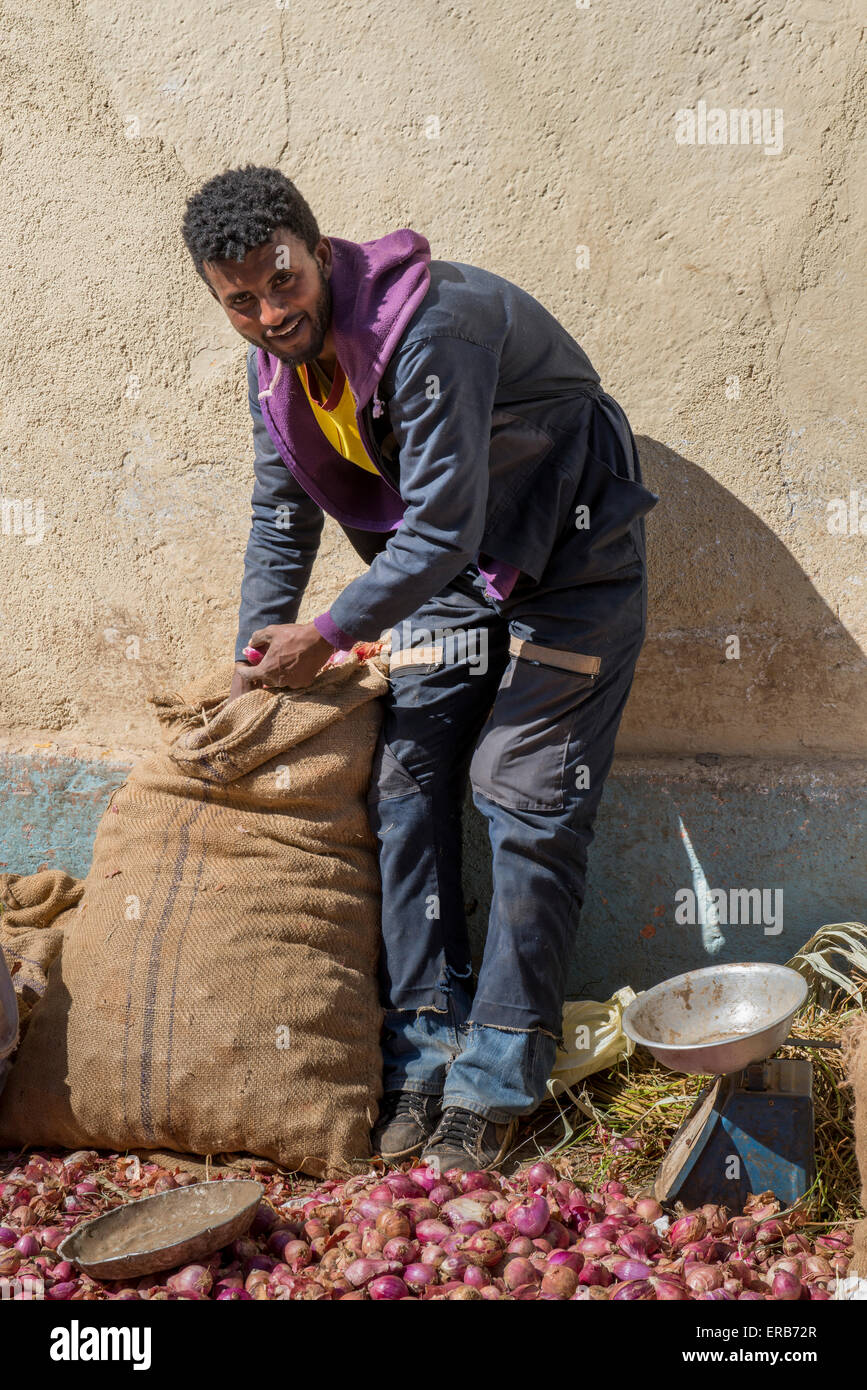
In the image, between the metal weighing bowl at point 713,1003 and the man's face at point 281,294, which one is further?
the metal weighing bowl at point 713,1003

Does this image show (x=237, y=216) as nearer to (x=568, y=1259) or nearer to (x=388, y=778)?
(x=388, y=778)

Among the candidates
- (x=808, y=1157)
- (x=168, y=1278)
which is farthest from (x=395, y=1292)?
(x=808, y=1157)

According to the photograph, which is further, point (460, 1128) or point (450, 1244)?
point (460, 1128)

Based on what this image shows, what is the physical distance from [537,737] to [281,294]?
101 cm

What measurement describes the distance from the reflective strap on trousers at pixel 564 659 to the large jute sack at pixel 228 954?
0.39m

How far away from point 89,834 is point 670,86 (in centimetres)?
245

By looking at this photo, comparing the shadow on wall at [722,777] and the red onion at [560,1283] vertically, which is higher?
the shadow on wall at [722,777]

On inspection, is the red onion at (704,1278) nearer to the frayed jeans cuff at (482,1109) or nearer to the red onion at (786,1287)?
the red onion at (786,1287)

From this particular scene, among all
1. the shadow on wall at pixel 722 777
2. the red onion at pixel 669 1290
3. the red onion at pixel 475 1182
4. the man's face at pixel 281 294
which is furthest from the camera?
the shadow on wall at pixel 722 777

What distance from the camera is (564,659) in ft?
7.92

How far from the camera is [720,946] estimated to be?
2.90 metres

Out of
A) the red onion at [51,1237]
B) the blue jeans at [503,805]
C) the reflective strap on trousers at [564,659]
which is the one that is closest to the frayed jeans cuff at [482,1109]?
the blue jeans at [503,805]

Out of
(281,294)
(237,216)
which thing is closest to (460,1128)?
(281,294)

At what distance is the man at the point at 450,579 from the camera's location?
2.14 m
